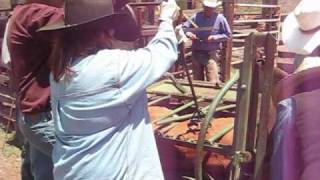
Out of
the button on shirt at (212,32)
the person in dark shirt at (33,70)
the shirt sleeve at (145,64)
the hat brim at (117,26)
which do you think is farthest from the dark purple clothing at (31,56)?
the button on shirt at (212,32)

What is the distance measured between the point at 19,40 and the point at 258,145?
1.43 metres

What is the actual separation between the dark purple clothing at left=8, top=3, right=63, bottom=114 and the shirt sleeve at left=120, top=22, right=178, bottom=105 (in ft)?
2.77

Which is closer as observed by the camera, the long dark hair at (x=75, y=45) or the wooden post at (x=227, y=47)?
the long dark hair at (x=75, y=45)

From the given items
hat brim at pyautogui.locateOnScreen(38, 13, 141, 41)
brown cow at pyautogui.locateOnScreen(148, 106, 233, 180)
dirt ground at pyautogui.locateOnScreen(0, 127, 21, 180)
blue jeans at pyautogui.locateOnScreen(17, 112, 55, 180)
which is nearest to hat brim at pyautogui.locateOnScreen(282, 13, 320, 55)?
hat brim at pyautogui.locateOnScreen(38, 13, 141, 41)

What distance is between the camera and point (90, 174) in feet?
7.45

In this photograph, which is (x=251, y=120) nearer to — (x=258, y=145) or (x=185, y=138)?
(x=258, y=145)

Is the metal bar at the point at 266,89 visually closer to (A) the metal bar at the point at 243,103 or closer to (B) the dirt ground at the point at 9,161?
(A) the metal bar at the point at 243,103

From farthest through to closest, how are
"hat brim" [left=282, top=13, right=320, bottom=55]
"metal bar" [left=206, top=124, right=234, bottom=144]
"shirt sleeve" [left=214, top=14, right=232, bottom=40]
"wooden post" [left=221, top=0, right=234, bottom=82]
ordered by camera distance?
"wooden post" [left=221, top=0, right=234, bottom=82]
"shirt sleeve" [left=214, top=14, right=232, bottom=40]
"metal bar" [left=206, top=124, right=234, bottom=144]
"hat brim" [left=282, top=13, right=320, bottom=55]

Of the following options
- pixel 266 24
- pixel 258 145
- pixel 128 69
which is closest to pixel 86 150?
pixel 128 69

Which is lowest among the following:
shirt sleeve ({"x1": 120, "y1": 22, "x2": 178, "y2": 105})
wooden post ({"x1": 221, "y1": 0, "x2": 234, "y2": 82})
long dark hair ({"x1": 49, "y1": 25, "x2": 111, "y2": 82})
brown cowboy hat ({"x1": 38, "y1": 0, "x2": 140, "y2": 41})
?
wooden post ({"x1": 221, "y1": 0, "x2": 234, "y2": 82})

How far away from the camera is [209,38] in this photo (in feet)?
26.7

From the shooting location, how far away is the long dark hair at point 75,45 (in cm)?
219

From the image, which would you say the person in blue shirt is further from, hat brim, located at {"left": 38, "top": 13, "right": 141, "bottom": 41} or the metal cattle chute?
hat brim, located at {"left": 38, "top": 13, "right": 141, "bottom": 41}

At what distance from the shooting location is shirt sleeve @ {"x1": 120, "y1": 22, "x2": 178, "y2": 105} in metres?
2.19
